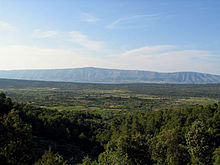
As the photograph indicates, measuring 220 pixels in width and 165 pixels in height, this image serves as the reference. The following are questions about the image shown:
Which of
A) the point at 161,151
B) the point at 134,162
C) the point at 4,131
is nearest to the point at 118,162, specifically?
the point at 134,162

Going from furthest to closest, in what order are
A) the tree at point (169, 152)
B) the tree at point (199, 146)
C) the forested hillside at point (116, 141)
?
the tree at point (199, 146) → the tree at point (169, 152) → the forested hillside at point (116, 141)

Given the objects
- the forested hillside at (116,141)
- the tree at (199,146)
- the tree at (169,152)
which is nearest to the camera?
the forested hillside at (116,141)

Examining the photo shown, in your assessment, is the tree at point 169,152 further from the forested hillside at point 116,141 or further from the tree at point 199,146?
the tree at point 199,146

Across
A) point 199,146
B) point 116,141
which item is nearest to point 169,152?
point 199,146

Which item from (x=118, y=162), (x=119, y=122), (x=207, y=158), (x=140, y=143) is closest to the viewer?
(x=118, y=162)

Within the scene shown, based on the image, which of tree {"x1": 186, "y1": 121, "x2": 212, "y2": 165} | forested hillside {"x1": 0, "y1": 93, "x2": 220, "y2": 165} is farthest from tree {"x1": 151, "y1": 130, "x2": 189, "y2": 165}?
tree {"x1": 186, "y1": 121, "x2": 212, "y2": 165}

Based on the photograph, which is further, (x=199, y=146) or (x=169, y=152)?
(x=199, y=146)

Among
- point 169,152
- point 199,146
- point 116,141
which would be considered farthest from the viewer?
point 116,141

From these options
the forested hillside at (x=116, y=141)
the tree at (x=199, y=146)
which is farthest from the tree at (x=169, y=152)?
the tree at (x=199, y=146)

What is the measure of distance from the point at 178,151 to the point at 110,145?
16741mm

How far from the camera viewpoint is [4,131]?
25.1 m

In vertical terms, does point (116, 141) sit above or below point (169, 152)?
below

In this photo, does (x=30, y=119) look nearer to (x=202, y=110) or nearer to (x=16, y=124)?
(x=16, y=124)

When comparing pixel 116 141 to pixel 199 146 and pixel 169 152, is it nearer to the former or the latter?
pixel 169 152
